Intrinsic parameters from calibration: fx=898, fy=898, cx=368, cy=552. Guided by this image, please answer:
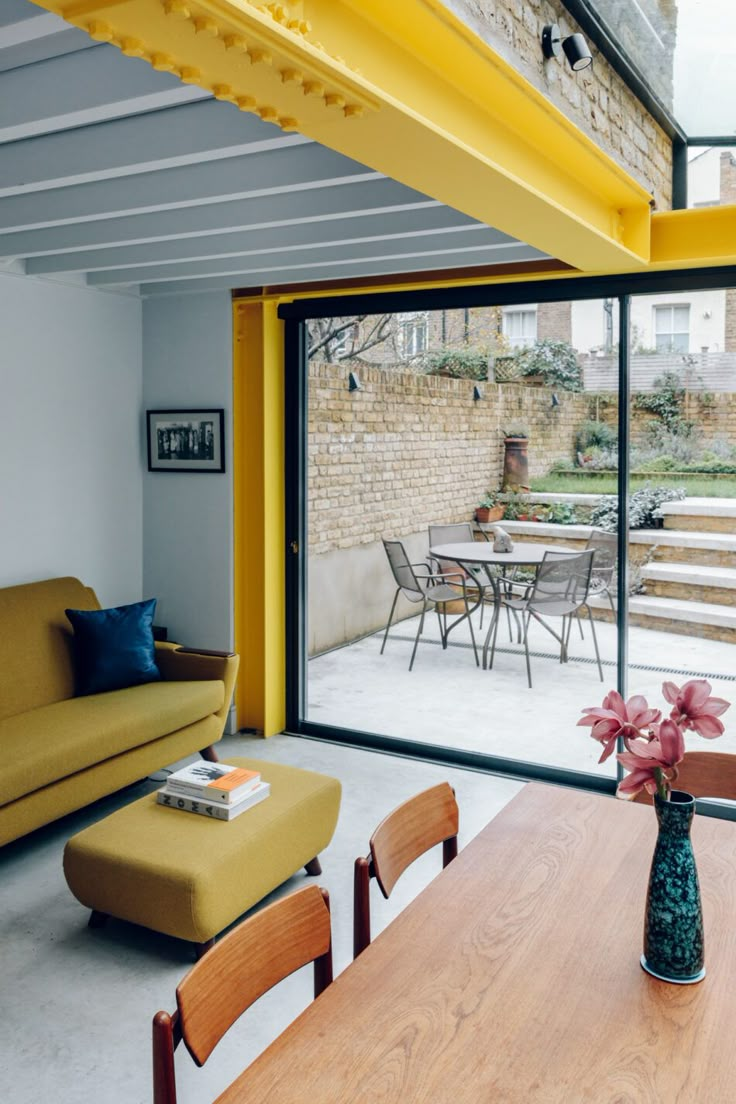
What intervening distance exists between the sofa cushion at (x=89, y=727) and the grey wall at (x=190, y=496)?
0.79 meters

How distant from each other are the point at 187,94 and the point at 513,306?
2.58 meters

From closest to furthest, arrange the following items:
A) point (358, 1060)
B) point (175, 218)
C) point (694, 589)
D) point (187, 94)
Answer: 1. point (358, 1060)
2. point (187, 94)
3. point (175, 218)
4. point (694, 589)

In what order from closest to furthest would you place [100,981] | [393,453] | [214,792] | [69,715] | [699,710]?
[699,710]
[100,981]
[214,792]
[69,715]
[393,453]

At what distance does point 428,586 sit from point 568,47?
331cm

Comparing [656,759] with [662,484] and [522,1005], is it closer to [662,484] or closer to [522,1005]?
[522,1005]

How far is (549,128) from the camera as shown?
2.62 meters

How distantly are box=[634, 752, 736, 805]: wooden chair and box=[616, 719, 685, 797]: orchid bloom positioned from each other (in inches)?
35.1

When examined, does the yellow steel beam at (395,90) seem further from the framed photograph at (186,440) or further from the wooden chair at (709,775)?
the framed photograph at (186,440)

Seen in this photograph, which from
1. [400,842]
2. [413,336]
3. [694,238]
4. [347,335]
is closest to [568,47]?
[694,238]

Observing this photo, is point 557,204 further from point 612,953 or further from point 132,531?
point 132,531

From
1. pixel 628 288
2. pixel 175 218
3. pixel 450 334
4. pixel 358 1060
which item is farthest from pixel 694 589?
pixel 358 1060

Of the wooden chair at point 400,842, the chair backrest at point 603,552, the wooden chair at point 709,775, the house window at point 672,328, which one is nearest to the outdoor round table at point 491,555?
the chair backrest at point 603,552

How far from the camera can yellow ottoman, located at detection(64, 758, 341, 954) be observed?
9.45 feet

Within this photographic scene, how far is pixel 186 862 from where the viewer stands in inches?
114
